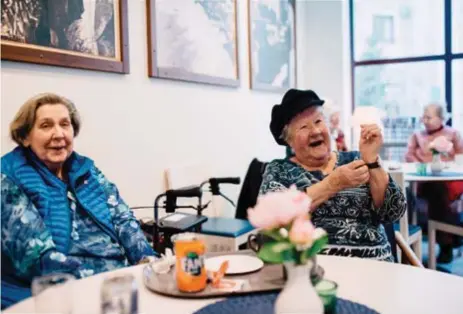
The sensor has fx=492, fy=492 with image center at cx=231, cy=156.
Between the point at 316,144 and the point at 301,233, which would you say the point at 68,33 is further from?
the point at 301,233

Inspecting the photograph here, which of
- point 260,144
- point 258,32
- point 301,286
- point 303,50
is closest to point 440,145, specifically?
point 260,144

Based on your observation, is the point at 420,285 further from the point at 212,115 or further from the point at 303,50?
the point at 303,50

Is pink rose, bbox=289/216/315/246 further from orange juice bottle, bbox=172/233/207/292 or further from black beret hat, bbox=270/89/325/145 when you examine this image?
black beret hat, bbox=270/89/325/145

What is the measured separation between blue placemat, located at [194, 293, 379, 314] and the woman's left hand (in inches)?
34.8

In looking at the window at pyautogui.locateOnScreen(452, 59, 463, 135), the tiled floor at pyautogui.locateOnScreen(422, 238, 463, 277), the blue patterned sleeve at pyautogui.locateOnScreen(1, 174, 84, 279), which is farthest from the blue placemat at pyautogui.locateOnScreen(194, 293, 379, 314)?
the window at pyautogui.locateOnScreen(452, 59, 463, 135)

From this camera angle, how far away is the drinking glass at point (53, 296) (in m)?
0.96

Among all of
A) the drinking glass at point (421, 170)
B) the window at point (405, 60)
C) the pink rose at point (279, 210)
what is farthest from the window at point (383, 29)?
the pink rose at point (279, 210)

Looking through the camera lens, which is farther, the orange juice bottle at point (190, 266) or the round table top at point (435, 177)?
the round table top at point (435, 177)

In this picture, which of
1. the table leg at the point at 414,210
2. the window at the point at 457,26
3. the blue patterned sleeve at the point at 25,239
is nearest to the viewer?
the blue patterned sleeve at the point at 25,239

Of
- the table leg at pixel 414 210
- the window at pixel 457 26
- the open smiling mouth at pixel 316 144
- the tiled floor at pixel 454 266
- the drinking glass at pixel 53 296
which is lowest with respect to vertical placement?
the tiled floor at pixel 454 266

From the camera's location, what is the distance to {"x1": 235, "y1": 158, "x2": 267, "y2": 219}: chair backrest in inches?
133

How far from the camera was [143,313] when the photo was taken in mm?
1120

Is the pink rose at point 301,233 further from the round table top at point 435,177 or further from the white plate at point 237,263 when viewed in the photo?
the round table top at point 435,177

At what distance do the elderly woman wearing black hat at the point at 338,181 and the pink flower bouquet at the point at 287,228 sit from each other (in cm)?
96
